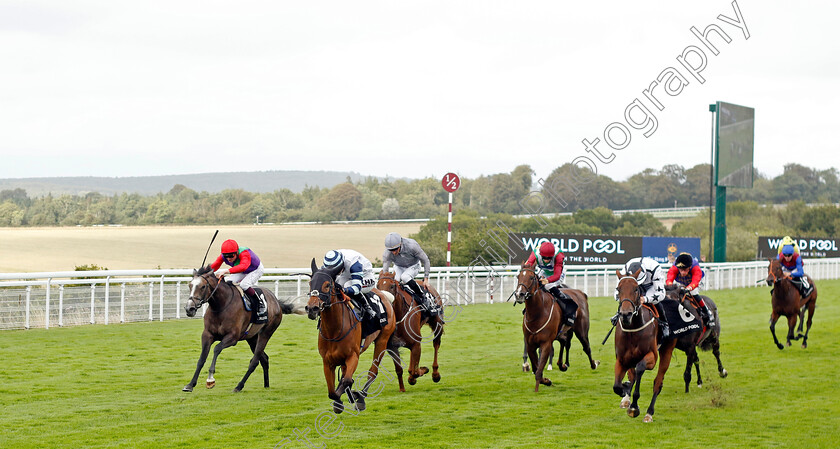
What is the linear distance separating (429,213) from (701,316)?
3677cm

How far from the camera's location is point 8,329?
1288cm

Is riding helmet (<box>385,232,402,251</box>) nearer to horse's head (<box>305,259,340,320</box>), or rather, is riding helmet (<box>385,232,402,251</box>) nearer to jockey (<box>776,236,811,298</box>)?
horse's head (<box>305,259,340,320</box>)

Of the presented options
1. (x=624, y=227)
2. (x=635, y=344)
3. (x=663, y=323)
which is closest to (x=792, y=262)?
(x=663, y=323)

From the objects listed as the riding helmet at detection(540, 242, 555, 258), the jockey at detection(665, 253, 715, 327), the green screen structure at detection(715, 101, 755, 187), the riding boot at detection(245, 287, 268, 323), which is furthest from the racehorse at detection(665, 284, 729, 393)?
the green screen structure at detection(715, 101, 755, 187)

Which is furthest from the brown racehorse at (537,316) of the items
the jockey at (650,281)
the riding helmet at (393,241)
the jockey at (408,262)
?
the riding helmet at (393,241)

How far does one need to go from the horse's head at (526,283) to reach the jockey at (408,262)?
1.06 m

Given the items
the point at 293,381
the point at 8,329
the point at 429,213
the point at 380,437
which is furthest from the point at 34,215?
the point at 380,437

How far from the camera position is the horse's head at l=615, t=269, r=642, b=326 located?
725 centimetres

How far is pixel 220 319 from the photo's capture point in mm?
8641

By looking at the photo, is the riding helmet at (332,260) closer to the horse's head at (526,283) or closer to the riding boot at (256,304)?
the riding boot at (256,304)

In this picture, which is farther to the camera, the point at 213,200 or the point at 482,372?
the point at 213,200

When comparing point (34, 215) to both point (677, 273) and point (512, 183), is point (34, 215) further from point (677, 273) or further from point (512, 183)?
point (677, 273)

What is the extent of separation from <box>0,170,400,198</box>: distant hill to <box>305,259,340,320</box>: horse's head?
230 feet

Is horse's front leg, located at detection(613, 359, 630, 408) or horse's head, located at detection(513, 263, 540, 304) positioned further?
horse's head, located at detection(513, 263, 540, 304)
